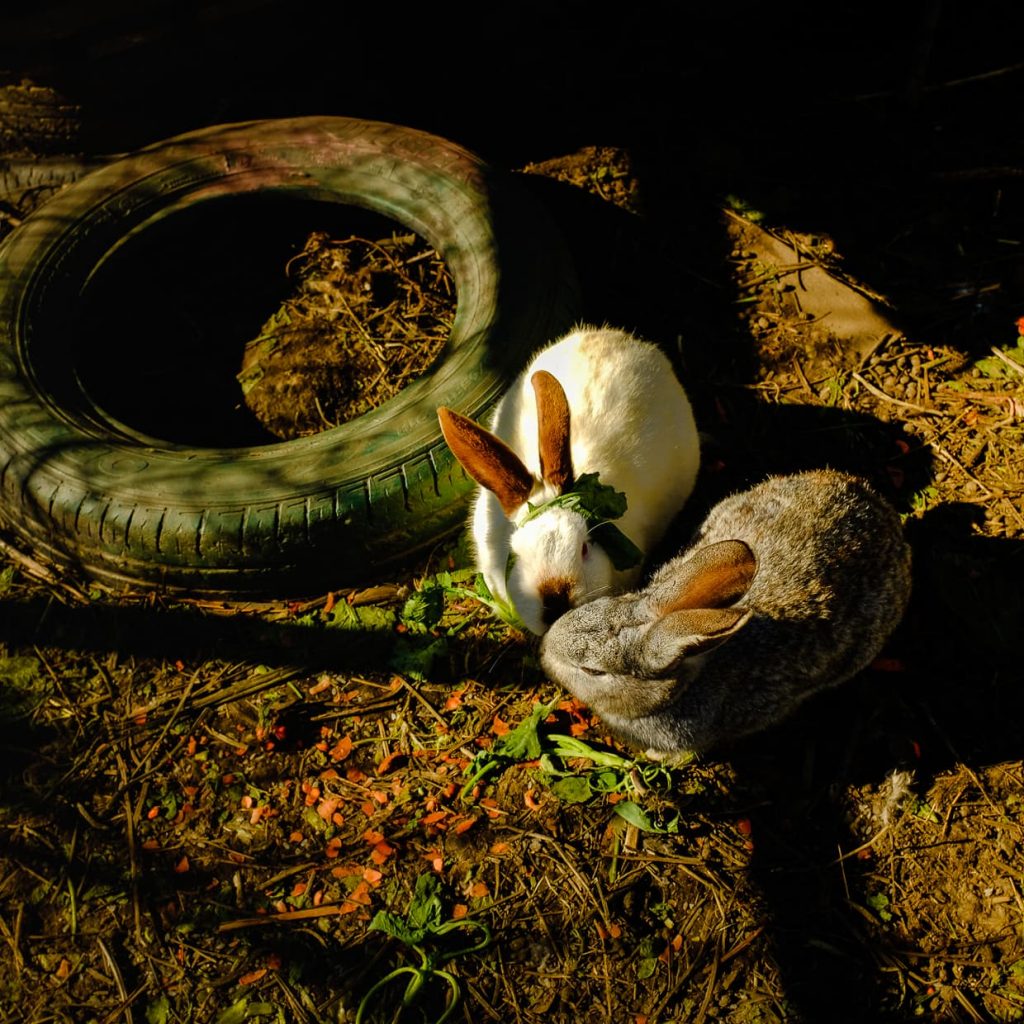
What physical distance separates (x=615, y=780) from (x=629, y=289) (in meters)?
2.42

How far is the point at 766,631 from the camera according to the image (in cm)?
248

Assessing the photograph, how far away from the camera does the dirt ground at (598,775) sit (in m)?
2.42

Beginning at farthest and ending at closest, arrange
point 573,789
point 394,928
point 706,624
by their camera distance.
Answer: point 573,789 → point 394,928 → point 706,624

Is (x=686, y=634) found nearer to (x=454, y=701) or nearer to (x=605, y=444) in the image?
(x=605, y=444)

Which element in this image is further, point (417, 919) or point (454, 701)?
point (454, 701)

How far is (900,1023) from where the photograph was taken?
2266 mm

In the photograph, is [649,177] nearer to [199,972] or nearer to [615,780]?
[615,780]

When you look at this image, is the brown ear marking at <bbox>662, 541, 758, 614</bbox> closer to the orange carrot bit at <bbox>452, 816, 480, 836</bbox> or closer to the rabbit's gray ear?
the rabbit's gray ear

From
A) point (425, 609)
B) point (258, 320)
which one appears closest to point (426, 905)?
point (425, 609)

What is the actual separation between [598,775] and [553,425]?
4.08 feet

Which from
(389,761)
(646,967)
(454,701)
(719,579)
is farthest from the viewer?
(454,701)

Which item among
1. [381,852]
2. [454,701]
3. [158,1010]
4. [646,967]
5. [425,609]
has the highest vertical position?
[425,609]

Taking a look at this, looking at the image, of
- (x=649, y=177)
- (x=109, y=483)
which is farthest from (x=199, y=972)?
(x=649, y=177)

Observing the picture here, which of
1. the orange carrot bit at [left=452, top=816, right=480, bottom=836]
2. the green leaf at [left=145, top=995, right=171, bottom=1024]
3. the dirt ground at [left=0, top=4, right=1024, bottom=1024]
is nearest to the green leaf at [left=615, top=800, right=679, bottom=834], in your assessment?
the dirt ground at [left=0, top=4, right=1024, bottom=1024]
